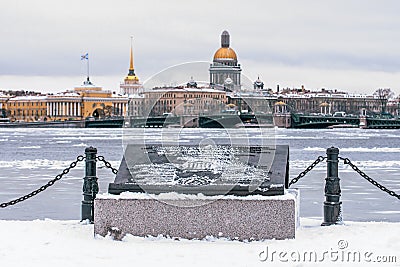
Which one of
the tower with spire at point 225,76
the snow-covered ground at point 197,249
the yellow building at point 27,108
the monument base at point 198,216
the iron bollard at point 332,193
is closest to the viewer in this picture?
the snow-covered ground at point 197,249

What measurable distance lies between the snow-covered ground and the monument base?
6cm

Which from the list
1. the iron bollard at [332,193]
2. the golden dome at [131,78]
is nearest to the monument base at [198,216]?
the iron bollard at [332,193]

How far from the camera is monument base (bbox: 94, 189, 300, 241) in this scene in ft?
17.9

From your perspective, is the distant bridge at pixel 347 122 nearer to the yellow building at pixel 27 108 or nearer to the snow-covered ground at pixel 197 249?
the yellow building at pixel 27 108

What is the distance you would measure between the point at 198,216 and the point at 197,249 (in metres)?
0.35

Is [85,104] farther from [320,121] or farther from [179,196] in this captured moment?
[179,196]

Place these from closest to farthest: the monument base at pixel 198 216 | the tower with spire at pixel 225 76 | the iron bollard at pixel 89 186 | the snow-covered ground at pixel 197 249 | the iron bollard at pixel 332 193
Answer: the snow-covered ground at pixel 197 249, the monument base at pixel 198 216, the iron bollard at pixel 332 193, the iron bollard at pixel 89 186, the tower with spire at pixel 225 76

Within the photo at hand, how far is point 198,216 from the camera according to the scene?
549 centimetres

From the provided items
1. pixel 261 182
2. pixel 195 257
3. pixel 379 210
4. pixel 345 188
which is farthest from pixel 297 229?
pixel 345 188

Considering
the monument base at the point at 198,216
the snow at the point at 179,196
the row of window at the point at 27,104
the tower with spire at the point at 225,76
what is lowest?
the monument base at the point at 198,216

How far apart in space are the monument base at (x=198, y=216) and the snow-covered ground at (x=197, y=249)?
65 mm

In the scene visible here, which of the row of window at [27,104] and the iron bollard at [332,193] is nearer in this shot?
the iron bollard at [332,193]

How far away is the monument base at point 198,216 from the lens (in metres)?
5.45

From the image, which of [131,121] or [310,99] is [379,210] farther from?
[310,99]
